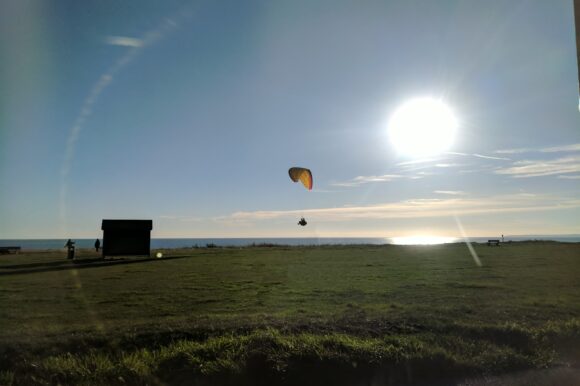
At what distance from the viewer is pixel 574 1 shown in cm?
413

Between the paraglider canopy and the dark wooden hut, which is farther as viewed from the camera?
the dark wooden hut

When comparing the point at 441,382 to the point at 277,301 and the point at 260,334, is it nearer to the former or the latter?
the point at 260,334

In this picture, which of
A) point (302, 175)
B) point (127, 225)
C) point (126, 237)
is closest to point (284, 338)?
point (302, 175)

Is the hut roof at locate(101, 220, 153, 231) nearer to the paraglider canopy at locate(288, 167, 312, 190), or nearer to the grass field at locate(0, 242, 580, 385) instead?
the paraglider canopy at locate(288, 167, 312, 190)

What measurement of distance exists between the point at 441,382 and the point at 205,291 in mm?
12490

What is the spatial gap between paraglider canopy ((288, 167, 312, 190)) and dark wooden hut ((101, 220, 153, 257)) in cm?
2006

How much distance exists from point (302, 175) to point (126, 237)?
72.6ft

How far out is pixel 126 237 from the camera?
43250 millimetres

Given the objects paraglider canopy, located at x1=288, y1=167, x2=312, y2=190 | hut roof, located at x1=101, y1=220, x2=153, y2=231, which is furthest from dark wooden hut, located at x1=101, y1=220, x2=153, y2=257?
paraglider canopy, located at x1=288, y1=167, x2=312, y2=190

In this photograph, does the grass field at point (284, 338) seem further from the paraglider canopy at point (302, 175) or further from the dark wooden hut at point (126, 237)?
the dark wooden hut at point (126, 237)

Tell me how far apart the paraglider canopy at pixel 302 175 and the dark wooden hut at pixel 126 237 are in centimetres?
2006

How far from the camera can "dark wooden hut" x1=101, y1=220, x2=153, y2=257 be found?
42719 mm

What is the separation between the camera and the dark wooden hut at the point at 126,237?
42.7 m

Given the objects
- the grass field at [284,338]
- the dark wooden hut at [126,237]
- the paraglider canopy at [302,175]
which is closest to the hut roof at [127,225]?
the dark wooden hut at [126,237]
